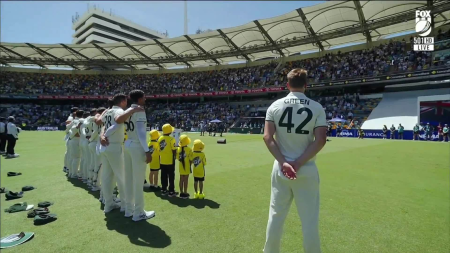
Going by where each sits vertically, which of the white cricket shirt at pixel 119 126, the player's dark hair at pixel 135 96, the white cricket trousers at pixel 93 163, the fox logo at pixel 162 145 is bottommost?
the white cricket trousers at pixel 93 163

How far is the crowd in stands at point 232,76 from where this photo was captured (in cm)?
3145

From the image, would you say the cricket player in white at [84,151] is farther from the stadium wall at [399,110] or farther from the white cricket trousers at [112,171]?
the stadium wall at [399,110]

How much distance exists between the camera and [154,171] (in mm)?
6641

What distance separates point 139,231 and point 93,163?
136 inches

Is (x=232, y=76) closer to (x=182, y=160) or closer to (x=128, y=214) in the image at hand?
(x=182, y=160)

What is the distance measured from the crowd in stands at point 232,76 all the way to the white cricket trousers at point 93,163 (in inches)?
1323

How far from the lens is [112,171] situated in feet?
15.7

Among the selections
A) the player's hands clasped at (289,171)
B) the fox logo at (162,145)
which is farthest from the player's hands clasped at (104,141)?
the player's hands clasped at (289,171)

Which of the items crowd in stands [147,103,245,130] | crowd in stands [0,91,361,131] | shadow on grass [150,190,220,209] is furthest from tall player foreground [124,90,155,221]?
crowd in stands [147,103,245,130]

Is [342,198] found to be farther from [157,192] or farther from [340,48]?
[340,48]

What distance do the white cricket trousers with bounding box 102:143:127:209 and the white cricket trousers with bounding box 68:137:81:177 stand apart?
367 cm

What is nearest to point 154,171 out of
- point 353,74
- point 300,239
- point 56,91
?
point 300,239

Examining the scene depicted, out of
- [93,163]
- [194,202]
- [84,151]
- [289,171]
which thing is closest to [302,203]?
[289,171]

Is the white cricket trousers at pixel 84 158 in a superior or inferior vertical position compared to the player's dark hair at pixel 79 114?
inferior
